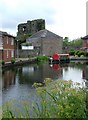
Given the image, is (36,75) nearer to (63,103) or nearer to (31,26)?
(63,103)

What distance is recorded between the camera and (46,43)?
215ft

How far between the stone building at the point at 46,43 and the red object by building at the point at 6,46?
61.0 feet

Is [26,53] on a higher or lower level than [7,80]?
higher

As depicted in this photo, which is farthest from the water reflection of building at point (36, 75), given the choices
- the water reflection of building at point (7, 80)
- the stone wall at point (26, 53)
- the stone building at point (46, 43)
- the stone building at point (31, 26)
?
the stone building at point (31, 26)

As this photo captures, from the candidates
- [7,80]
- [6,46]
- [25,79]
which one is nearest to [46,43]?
[6,46]

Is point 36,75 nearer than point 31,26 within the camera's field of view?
Yes

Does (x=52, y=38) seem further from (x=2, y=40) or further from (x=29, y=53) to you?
(x=2, y=40)

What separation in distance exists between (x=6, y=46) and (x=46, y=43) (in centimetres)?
2491

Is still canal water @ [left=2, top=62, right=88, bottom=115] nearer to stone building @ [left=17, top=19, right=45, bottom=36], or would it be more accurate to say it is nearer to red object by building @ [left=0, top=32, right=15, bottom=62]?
red object by building @ [left=0, top=32, right=15, bottom=62]

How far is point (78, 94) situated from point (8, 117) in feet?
5.66

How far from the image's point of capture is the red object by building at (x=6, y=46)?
130 ft

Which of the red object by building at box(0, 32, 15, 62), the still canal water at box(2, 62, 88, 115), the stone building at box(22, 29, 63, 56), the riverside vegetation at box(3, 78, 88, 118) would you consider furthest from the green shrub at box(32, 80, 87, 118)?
the stone building at box(22, 29, 63, 56)

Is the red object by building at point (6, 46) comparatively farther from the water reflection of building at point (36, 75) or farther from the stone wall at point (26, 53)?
the stone wall at point (26, 53)

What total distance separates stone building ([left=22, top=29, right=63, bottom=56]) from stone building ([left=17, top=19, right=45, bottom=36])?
1091 centimetres
